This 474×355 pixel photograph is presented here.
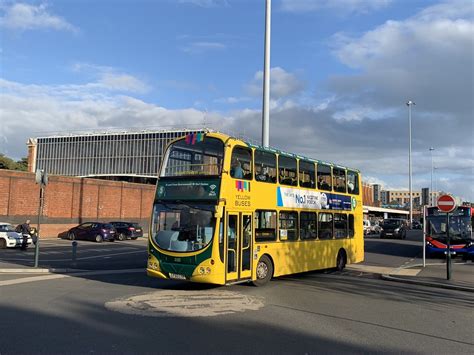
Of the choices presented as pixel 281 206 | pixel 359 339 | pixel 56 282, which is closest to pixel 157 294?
pixel 56 282

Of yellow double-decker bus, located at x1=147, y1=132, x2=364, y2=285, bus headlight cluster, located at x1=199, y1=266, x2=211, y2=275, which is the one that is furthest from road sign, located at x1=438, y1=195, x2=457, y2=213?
bus headlight cluster, located at x1=199, y1=266, x2=211, y2=275

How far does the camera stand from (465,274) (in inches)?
701

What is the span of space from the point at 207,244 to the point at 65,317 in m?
4.01

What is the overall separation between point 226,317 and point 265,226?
190 inches

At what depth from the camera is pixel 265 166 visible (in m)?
13.8

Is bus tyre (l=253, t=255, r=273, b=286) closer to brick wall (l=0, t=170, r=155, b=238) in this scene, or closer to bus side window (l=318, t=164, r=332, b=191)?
bus side window (l=318, t=164, r=332, b=191)

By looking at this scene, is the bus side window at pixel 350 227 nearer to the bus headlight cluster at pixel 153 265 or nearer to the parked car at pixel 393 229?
the bus headlight cluster at pixel 153 265

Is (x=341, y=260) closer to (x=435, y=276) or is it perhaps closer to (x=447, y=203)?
(x=435, y=276)

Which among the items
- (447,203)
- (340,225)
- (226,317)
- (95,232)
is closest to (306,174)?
(340,225)

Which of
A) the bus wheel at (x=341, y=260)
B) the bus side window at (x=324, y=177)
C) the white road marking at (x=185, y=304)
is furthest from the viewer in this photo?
the bus wheel at (x=341, y=260)

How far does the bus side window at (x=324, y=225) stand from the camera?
16.3 metres

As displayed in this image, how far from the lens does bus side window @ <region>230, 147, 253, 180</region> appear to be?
41.0ft

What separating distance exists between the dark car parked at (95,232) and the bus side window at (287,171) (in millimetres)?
23916

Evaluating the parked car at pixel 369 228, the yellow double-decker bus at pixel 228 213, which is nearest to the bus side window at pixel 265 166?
the yellow double-decker bus at pixel 228 213
